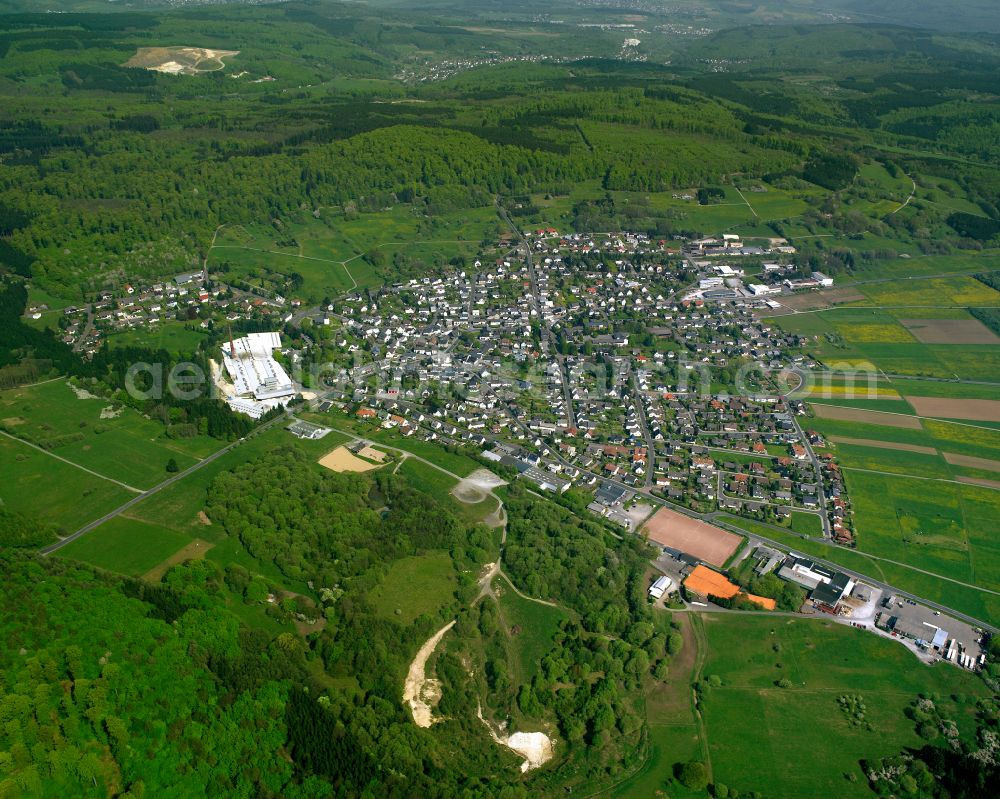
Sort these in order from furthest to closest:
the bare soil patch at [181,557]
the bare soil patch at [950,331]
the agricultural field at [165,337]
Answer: the bare soil patch at [950,331] → the agricultural field at [165,337] → the bare soil patch at [181,557]

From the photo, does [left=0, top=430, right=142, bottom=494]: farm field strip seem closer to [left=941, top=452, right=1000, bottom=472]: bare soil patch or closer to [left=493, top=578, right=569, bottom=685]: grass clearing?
[left=493, top=578, right=569, bottom=685]: grass clearing

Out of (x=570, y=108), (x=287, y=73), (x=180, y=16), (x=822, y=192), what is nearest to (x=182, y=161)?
(x=570, y=108)

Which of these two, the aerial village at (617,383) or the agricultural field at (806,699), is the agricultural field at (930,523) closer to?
the aerial village at (617,383)

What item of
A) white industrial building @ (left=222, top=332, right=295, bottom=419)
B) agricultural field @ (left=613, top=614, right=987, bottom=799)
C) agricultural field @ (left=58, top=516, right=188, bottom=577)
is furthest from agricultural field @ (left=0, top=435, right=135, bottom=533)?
agricultural field @ (left=613, top=614, right=987, bottom=799)

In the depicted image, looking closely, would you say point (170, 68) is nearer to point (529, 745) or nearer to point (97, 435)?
point (97, 435)

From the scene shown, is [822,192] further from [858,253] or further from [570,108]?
Result: [570,108]

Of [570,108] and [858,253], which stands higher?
[570,108]

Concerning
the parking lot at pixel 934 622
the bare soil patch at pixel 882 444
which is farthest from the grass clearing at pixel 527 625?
the bare soil patch at pixel 882 444
